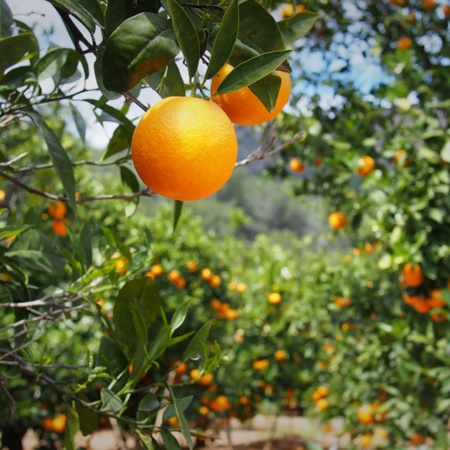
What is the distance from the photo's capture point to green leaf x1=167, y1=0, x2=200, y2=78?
46 centimetres

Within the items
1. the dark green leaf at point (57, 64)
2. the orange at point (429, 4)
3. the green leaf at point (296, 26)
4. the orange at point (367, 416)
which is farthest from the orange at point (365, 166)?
the green leaf at point (296, 26)

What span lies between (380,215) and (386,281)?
110 centimetres

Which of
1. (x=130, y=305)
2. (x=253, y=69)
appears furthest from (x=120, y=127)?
(x=253, y=69)

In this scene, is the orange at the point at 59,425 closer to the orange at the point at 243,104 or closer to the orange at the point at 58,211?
the orange at the point at 58,211

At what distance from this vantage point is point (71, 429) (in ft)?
2.11

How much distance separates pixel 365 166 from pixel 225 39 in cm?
184

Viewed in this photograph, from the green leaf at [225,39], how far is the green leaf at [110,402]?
37 centimetres

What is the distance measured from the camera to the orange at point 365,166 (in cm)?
223

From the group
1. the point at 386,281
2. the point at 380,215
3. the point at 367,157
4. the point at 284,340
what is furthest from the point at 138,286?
the point at 284,340

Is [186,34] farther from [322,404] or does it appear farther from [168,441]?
[322,404]

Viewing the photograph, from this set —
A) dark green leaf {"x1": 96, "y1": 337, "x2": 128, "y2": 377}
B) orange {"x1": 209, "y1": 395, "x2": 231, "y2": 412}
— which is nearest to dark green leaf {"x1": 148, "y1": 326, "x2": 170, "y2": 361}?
dark green leaf {"x1": 96, "y1": 337, "x2": 128, "y2": 377}

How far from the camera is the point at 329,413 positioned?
3430 millimetres

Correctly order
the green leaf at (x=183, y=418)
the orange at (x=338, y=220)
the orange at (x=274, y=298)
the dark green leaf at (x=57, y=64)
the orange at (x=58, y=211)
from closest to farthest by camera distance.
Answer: the green leaf at (x=183, y=418)
the dark green leaf at (x=57, y=64)
the orange at (x=58, y=211)
the orange at (x=338, y=220)
the orange at (x=274, y=298)

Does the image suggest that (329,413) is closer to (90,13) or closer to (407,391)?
(407,391)
